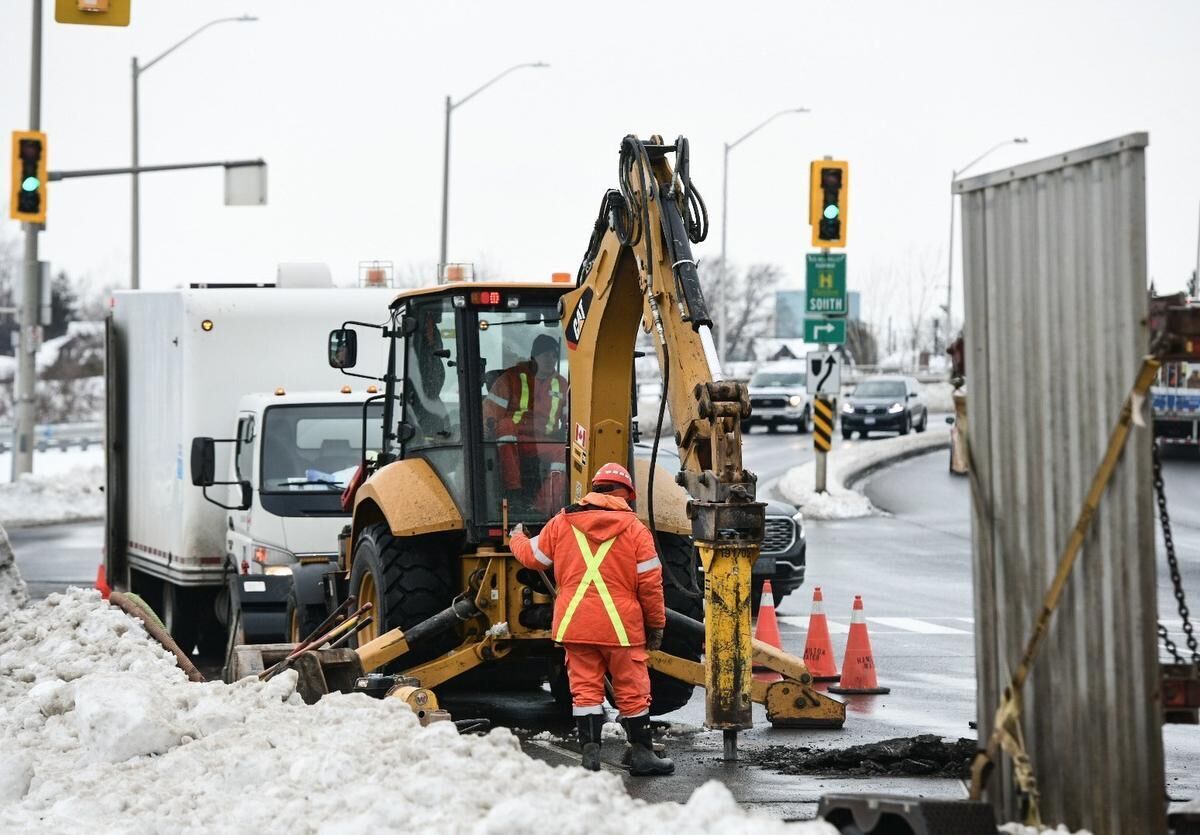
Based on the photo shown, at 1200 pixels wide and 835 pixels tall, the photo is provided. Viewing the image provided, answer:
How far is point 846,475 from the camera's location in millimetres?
39031

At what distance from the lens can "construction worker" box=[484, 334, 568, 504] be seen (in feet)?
38.9

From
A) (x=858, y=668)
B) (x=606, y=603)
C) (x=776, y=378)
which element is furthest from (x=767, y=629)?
(x=776, y=378)

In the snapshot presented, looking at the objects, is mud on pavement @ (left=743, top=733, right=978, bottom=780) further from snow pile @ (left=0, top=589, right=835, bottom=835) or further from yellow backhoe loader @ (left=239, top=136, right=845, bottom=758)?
snow pile @ (left=0, top=589, right=835, bottom=835)

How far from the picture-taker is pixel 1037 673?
656 centimetres

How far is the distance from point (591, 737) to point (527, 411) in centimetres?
249

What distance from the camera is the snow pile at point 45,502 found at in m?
34.5

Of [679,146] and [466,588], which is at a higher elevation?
[679,146]

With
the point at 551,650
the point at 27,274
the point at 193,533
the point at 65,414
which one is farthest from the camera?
the point at 65,414

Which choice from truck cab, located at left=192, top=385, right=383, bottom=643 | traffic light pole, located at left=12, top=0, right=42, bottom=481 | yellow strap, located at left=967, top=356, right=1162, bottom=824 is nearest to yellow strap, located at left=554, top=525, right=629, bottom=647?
yellow strap, located at left=967, top=356, right=1162, bottom=824

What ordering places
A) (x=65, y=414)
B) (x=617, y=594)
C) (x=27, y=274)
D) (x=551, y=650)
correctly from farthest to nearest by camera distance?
(x=65, y=414) → (x=27, y=274) → (x=551, y=650) → (x=617, y=594)

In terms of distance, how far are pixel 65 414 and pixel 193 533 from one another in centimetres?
5923

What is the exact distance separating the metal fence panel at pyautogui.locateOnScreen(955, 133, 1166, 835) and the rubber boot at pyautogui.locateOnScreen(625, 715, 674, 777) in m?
3.62

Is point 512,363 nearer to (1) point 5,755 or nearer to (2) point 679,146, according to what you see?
(2) point 679,146

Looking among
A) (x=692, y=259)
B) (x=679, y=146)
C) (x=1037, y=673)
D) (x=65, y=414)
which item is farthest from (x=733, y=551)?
(x=65, y=414)
